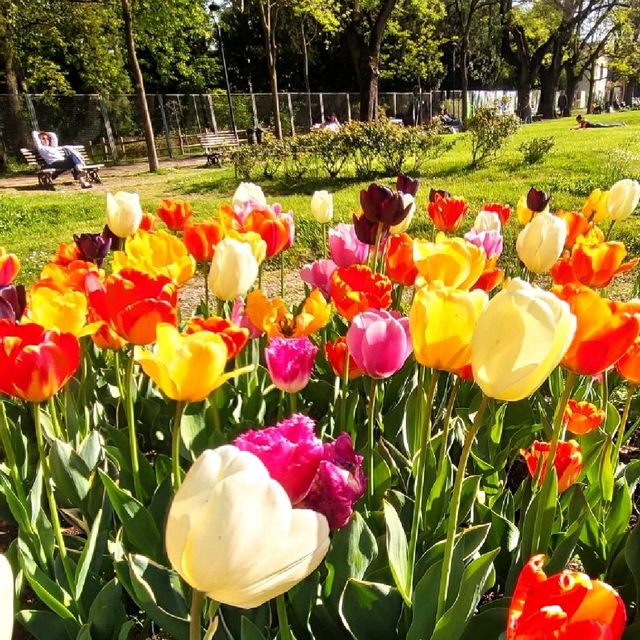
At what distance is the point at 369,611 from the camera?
45.0 inches

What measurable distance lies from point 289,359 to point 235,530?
0.81 m

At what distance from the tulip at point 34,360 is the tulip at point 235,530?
612 millimetres

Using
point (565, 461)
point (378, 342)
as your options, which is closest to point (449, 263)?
point (378, 342)

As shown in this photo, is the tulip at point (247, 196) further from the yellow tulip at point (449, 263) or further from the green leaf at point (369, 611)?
the green leaf at point (369, 611)

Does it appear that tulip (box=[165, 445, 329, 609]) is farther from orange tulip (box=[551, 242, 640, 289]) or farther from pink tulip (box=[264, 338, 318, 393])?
orange tulip (box=[551, 242, 640, 289])

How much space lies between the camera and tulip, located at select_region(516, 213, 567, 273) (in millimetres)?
1757

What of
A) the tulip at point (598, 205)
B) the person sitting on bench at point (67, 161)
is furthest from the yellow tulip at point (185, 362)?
the person sitting on bench at point (67, 161)

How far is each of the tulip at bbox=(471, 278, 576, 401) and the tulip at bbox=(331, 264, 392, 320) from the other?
2.43ft

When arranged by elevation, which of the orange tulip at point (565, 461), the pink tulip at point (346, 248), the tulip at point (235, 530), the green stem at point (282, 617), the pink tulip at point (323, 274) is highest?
the tulip at point (235, 530)

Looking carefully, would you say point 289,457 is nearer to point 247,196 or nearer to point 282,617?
point 282,617

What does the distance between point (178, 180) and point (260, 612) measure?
12.9 metres

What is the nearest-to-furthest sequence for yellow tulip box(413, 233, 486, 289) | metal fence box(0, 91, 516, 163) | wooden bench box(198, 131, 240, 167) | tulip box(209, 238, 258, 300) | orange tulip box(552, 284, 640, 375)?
orange tulip box(552, 284, 640, 375)
yellow tulip box(413, 233, 486, 289)
tulip box(209, 238, 258, 300)
wooden bench box(198, 131, 240, 167)
metal fence box(0, 91, 516, 163)

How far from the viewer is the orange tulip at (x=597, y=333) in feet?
3.28

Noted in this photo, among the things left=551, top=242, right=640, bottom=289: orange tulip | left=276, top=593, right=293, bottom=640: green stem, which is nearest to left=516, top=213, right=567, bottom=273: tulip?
left=551, top=242, right=640, bottom=289: orange tulip
